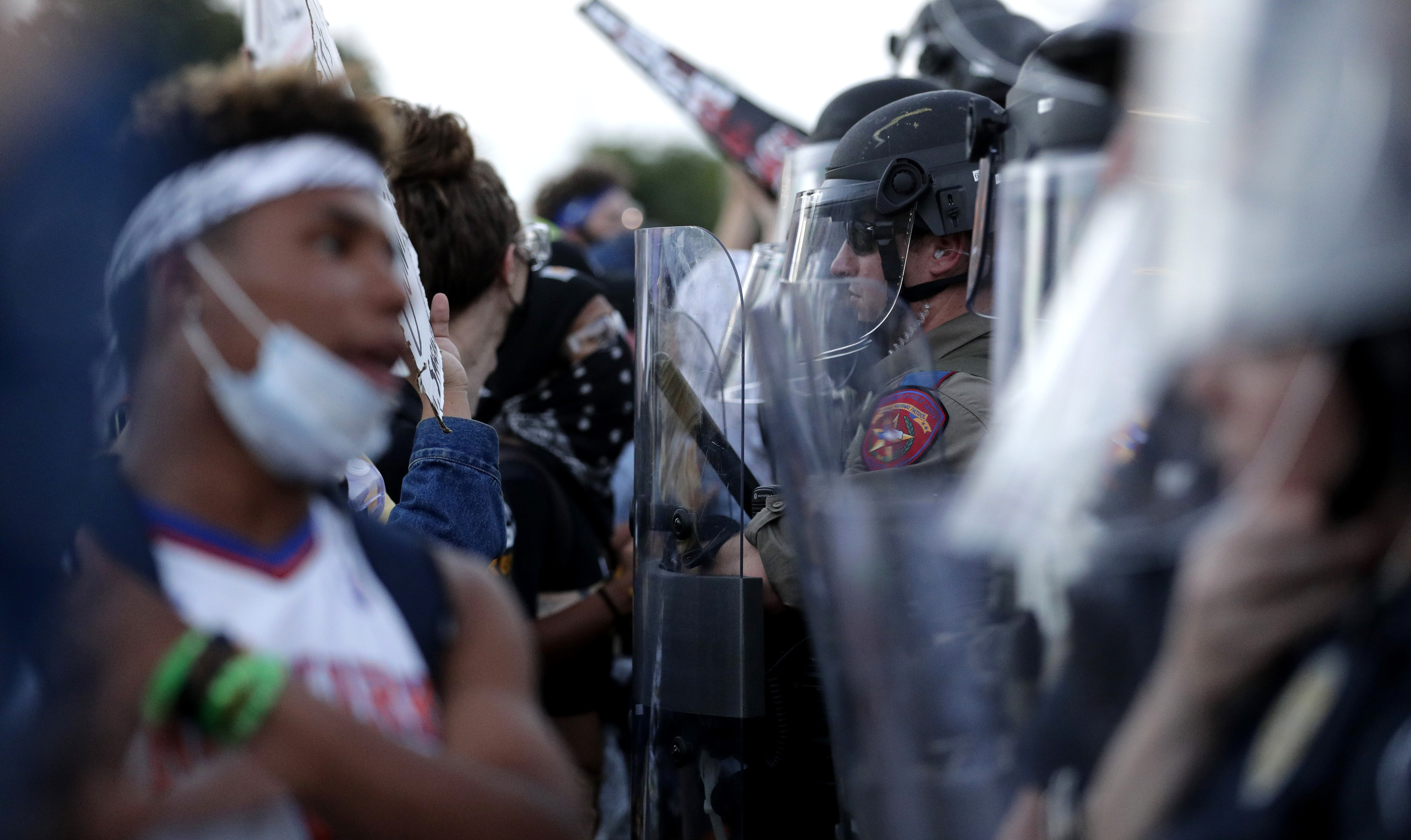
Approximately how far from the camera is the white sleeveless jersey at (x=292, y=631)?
1.04 metres

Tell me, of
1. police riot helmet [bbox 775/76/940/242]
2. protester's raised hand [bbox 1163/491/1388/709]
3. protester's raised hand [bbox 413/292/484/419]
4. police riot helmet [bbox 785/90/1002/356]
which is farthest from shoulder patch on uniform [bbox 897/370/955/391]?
police riot helmet [bbox 775/76/940/242]

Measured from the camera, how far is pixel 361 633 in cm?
117

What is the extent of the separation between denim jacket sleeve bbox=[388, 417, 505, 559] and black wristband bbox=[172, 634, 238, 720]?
1.00m

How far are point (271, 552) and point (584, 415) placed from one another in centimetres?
220

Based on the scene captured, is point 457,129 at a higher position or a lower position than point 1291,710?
higher

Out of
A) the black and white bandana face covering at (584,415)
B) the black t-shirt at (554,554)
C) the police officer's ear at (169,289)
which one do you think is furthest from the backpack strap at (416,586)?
the black and white bandana face covering at (584,415)

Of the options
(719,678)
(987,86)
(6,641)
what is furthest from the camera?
(987,86)

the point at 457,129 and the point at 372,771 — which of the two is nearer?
the point at 372,771

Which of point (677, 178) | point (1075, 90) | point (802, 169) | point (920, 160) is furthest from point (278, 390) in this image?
point (677, 178)

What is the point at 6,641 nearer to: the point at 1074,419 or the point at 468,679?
the point at 468,679

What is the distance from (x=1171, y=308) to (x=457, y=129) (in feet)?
6.88

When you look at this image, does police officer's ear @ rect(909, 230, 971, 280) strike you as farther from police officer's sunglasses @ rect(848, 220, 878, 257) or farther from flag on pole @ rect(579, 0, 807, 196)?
flag on pole @ rect(579, 0, 807, 196)

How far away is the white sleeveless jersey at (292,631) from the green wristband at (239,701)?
0.04 meters

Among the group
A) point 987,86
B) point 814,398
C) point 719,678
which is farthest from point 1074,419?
point 987,86
